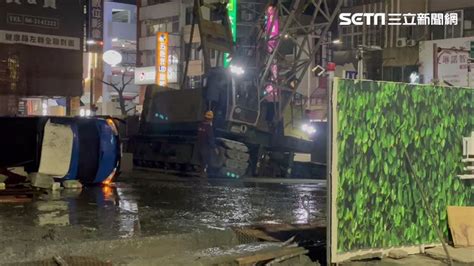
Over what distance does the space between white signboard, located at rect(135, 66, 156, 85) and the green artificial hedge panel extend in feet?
136

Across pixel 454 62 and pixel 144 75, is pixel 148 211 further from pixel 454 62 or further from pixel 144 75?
pixel 144 75

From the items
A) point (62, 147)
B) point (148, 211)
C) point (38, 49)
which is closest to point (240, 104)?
point (38, 49)

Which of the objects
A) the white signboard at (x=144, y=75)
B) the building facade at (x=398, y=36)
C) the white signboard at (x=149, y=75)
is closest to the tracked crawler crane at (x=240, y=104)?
the building facade at (x=398, y=36)

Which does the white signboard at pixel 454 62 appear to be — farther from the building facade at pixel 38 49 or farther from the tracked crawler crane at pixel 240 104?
the building facade at pixel 38 49

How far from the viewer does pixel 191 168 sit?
17.3 m

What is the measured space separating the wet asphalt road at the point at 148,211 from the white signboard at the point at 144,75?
3553 centimetres

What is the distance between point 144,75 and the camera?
4891cm

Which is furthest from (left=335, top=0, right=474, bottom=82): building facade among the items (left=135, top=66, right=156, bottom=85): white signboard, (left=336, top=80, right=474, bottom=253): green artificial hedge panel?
(left=336, top=80, right=474, bottom=253): green artificial hedge panel

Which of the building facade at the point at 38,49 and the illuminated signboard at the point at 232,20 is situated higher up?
the illuminated signboard at the point at 232,20

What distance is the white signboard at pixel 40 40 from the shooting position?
14883mm

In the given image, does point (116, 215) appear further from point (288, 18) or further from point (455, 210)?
point (288, 18)

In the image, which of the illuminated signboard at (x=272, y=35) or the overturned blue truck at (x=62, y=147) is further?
the illuminated signboard at (x=272, y=35)

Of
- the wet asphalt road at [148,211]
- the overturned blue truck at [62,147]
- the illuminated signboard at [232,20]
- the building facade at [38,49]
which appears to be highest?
the illuminated signboard at [232,20]

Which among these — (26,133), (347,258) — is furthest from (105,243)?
(26,133)
